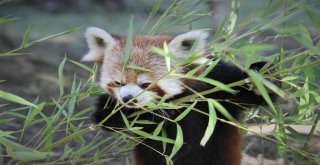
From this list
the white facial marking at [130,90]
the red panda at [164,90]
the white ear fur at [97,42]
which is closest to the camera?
the white facial marking at [130,90]

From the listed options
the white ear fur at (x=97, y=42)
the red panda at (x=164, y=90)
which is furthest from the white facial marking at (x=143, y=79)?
the white ear fur at (x=97, y=42)

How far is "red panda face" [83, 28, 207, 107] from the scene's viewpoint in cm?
295

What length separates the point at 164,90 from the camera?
9.96ft

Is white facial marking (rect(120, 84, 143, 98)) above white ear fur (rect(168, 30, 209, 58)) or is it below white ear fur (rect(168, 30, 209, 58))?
below

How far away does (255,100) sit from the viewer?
3176mm

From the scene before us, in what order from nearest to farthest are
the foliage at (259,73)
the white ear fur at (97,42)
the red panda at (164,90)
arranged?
the foliage at (259,73)
the red panda at (164,90)
the white ear fur at (97,42)

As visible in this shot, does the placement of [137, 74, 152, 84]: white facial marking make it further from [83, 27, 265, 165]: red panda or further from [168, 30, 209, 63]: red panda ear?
[168, 30, 209, 63]: red panda ear

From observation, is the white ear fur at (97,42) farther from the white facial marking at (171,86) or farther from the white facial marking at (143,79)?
the white facial marking at (171,86)

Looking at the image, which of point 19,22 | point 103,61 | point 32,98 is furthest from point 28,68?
point 103,61

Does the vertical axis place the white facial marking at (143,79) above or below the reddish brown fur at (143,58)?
below

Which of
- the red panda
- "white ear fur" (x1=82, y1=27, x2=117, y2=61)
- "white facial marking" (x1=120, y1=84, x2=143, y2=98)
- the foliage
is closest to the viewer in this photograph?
the foliage

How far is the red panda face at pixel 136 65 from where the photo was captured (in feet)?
9.67

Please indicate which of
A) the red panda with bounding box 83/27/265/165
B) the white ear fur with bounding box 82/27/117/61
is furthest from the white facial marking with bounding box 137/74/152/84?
the white ear fur with bounding box 82/27/117/61

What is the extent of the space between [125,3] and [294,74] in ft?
21.1
